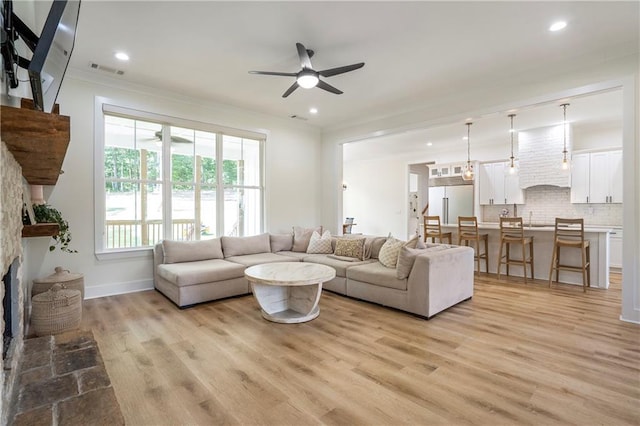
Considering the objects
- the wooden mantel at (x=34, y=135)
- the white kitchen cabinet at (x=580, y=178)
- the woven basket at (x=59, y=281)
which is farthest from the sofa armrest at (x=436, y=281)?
the white kitchen cabinet at (x=580, y=178)

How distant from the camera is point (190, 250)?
14.6 feet

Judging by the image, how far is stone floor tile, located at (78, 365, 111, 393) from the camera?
5.59 feet

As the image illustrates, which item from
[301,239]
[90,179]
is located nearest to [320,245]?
[301,239]

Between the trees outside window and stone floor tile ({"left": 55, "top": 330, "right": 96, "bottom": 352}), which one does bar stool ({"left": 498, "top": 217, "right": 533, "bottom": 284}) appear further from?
stone floor tile ({"left": 55, "top": 330, "right": 96, "bottom": 352})

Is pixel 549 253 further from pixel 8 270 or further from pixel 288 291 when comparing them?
pixel 8 270

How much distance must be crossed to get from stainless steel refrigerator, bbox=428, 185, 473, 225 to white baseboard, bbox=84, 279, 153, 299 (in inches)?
268

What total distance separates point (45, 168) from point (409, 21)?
309 centimetres

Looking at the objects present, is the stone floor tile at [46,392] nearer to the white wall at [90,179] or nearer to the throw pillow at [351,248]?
the white wall at [90,179]

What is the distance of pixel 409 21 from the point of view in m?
2.88

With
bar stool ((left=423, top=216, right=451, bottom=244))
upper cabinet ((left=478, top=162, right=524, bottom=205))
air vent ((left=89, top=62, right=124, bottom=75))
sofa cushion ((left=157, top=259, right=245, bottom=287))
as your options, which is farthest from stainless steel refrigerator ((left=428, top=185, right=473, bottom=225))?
air vent ((left=89, top=62, right=124, bottom=75))

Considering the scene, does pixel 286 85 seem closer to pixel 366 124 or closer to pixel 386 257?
pixel 366 124

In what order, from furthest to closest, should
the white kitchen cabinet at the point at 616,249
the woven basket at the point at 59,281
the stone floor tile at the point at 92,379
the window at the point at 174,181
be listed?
the white kitchen cabinet at the point at 616,249 < the window at the point at 174,181 < the woven basket at the point at 59,281 < the stone floor tile at the point at 92,379

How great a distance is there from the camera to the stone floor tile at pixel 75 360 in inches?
74.2

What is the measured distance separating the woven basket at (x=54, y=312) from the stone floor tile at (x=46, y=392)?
1.44 meters
